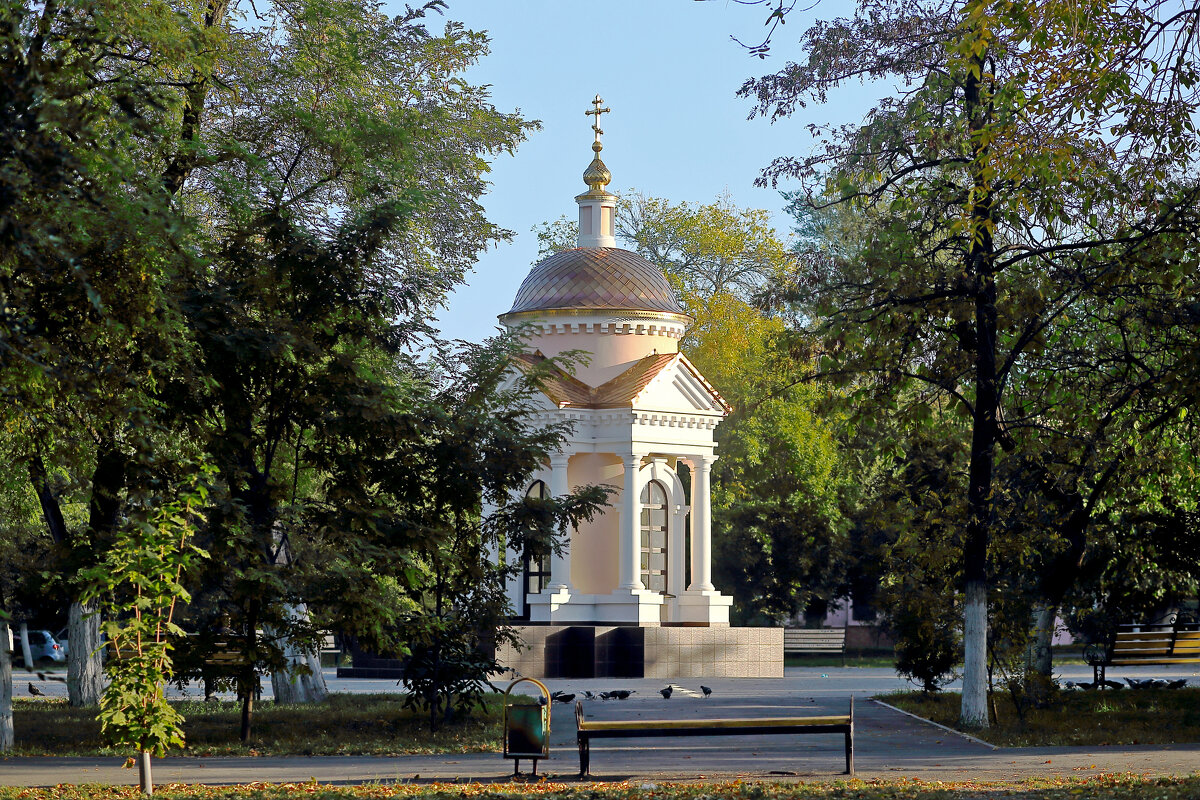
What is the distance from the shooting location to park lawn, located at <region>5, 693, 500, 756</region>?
14.7 meters

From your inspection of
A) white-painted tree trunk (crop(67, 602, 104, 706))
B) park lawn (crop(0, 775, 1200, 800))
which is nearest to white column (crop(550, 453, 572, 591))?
white-painted tree trunk (crop(67, 602, 104, 706))

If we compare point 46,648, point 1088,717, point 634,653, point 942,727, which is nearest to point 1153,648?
point 1088,717

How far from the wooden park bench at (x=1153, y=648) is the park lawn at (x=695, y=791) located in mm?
11727

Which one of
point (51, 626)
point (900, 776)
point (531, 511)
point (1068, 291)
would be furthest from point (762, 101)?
point (51, 626)

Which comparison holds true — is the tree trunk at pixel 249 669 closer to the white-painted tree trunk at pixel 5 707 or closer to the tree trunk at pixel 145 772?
the white-painted tree trunk at pixel 5 707

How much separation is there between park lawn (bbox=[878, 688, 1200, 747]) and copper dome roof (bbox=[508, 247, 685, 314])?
12.3 metres

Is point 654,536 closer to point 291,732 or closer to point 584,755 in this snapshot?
point 291,732

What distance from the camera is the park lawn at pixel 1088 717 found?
15867mm

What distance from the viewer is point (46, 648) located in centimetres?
4491

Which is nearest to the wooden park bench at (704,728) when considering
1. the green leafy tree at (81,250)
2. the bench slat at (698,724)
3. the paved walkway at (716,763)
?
the bench slat at (698,724)

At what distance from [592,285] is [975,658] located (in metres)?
16.3

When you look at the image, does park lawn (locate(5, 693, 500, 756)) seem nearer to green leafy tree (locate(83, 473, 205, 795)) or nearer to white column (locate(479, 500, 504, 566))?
white column (locate(479, 500, 504, 566))

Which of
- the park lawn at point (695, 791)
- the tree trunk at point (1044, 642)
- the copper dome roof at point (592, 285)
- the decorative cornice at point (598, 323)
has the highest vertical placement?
the copper dome roof at point (592, 285)

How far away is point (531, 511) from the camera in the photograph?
58.7 ft
